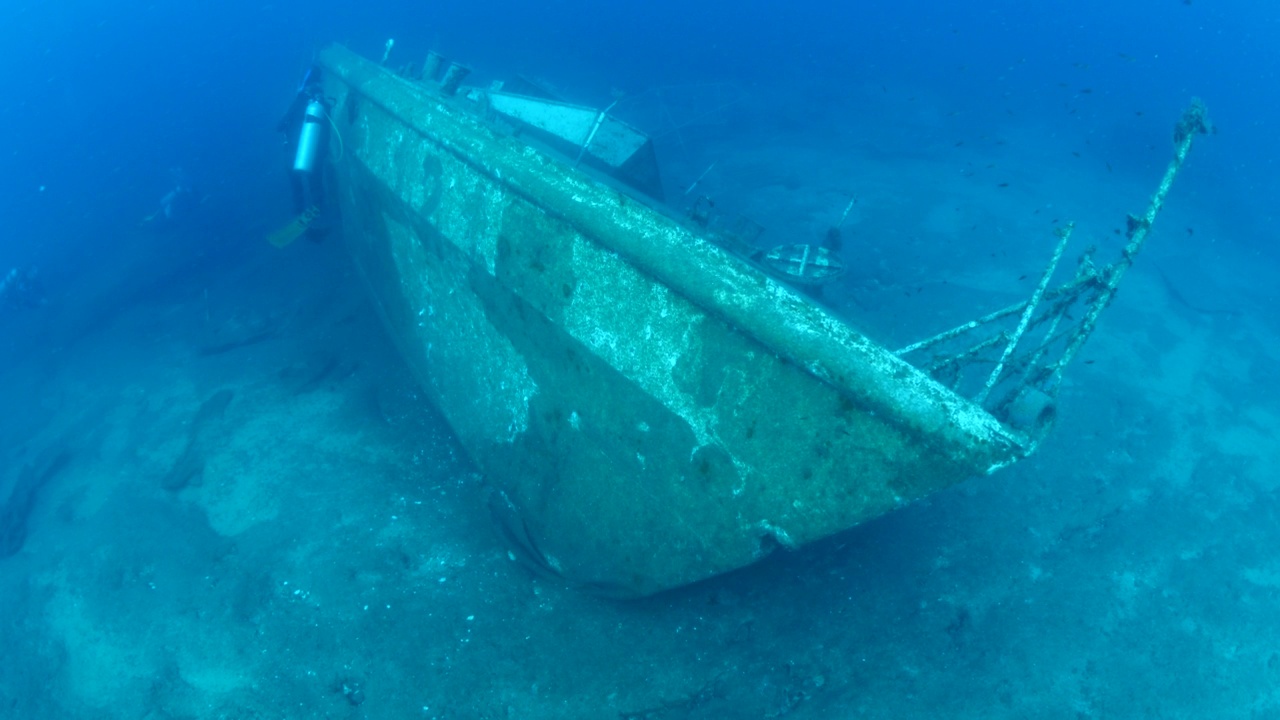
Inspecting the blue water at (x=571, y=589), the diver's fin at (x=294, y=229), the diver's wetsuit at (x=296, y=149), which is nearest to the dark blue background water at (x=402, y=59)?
the blue water at (x=571, y=589)

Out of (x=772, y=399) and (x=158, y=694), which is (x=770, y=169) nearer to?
(x=772, y=399)

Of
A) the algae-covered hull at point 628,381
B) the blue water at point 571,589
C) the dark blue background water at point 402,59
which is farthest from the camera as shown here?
the dark blue background water at point 402,59

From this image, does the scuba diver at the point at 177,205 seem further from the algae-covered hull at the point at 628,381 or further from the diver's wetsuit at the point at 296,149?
the algae-covered hull at the point at 628,381

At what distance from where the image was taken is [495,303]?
449cm

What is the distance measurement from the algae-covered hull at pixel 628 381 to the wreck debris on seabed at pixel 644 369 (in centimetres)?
1

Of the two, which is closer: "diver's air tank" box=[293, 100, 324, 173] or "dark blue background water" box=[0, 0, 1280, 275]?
"diver's air tank" box=[293, 100, 324, 173]

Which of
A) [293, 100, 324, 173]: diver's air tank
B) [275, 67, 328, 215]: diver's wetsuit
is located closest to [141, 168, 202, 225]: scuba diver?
[275, 67, 328, 215]: diver's wetsuit

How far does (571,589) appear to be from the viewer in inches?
180

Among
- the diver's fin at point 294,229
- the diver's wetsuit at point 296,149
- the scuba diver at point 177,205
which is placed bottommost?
the scuba diver at point 177,205

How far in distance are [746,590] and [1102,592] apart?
125 inches

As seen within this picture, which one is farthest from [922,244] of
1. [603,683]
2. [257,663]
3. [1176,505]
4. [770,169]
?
[257,663]

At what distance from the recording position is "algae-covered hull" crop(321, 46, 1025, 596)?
2863mm

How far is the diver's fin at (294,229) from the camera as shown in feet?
22.7

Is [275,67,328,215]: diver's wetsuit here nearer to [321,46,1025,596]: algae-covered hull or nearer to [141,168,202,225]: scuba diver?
[321,46,1025,596]: algae-covered hull
